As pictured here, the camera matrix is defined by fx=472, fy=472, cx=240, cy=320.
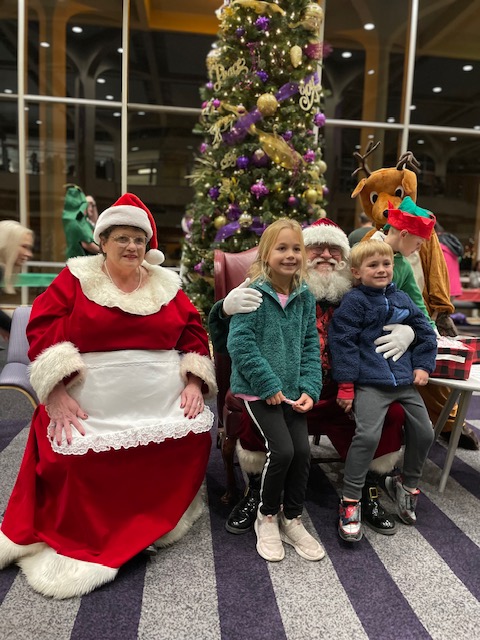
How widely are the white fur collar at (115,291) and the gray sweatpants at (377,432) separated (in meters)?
1.06

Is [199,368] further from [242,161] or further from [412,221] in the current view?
[242,161]

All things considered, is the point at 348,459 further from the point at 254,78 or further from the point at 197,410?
the point at 254,78

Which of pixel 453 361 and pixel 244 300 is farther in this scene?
pixel 453 361

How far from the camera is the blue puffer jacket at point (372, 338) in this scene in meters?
2.28

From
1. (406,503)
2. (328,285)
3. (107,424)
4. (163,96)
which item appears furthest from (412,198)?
(163,96)

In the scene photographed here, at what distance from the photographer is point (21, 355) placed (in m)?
3.15

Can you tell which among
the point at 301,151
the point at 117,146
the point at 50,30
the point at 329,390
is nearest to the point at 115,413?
the point at 329,390

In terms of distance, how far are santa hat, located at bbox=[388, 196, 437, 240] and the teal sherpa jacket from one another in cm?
80

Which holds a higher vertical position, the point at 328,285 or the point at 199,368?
the point at 328,285

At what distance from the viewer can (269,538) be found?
6.89 ft

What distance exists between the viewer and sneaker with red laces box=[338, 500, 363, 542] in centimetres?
215

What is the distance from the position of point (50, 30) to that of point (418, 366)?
27.0ft

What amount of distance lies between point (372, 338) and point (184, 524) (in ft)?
4.10

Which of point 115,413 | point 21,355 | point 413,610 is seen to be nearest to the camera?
point 413,610
